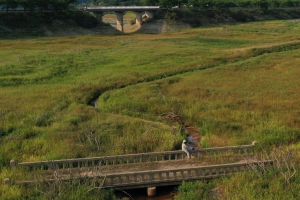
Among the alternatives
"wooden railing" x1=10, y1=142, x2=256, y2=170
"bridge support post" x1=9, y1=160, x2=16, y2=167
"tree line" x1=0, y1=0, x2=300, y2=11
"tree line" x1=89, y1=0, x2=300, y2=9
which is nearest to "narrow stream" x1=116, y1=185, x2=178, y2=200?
"wooden railing" x1=10, y1=142, x2=256, y2=170

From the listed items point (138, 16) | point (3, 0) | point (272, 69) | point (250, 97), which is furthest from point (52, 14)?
point (250, 97)

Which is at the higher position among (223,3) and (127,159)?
(223,3)

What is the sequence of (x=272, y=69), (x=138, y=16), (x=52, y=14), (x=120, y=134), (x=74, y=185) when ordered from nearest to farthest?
(x=74, y=185) → (x=120, y=134) → (x=272, y=69) → (x=52, y=14) → (x=138, y=16)

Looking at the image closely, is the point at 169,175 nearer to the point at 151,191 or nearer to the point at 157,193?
the point at 157,193

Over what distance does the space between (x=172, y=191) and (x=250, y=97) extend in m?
13.3

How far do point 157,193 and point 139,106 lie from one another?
416 inches

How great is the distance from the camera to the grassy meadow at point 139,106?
53.8ft

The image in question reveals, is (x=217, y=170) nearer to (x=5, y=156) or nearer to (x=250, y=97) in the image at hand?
(x=5, y=156)

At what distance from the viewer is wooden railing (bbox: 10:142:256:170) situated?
47.2ft

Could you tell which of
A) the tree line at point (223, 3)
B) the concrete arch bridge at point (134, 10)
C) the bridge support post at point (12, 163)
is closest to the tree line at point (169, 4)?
the tree line at point (223, 3)

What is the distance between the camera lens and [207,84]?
29.6m

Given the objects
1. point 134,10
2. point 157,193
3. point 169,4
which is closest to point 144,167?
point 157,193

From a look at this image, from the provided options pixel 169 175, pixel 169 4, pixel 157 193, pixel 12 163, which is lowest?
pixel 157 193

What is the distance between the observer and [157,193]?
1377 centimetres
